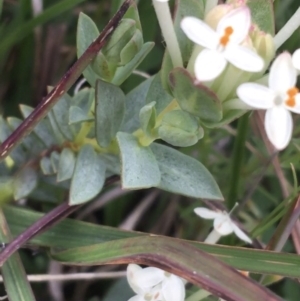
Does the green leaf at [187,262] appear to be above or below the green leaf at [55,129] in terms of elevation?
below

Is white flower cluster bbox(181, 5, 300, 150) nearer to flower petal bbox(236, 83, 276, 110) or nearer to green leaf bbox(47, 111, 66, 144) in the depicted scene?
flower petal bbox(236, 83, 276, 110)

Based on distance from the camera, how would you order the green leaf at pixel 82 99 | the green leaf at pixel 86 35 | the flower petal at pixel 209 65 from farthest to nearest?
the green leaf at pixel 82 99 → the green leaf at pixel 86 35 → the flower petal at pixel 209 65

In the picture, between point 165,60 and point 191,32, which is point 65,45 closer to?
point 165,60

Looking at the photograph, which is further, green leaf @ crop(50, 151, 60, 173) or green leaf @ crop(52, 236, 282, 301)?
green leaf @ crop(50, 151, 60, 173)

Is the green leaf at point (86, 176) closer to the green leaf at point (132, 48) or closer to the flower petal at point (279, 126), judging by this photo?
the green leaf at point (132, 48)

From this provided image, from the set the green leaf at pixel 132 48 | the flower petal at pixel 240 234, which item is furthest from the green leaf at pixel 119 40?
the flower petal at pixel 240 234

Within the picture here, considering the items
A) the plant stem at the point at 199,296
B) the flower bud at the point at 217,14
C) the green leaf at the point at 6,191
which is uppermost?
the flower bud at the point at 217,14

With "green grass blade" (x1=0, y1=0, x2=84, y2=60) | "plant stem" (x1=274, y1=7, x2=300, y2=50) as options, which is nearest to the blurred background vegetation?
"green grass blade" (x1=0, y1=0, x2=84, y2=60)
